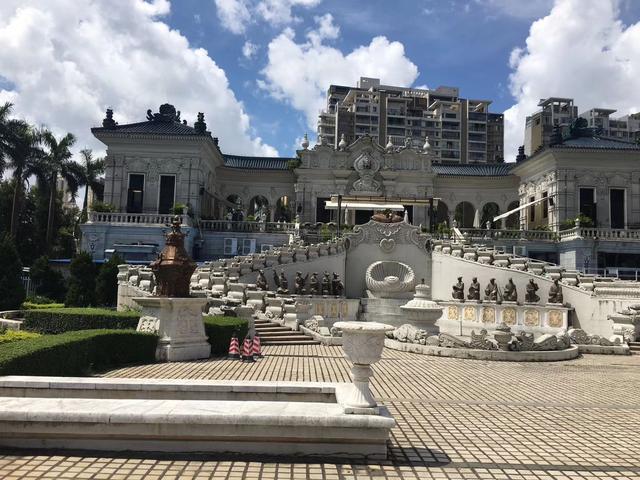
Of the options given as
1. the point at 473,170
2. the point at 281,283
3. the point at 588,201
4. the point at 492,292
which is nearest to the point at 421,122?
the point at 473,170

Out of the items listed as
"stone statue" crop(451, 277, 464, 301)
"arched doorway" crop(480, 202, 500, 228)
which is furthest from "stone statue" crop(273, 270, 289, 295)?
"arched doorway" crop(480, 202, 500, 228)

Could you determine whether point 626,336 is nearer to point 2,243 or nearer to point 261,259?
point 261,259

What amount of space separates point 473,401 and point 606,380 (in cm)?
537

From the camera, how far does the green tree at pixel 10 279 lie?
23094 mm

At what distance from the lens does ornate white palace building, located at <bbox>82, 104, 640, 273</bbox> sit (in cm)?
3622

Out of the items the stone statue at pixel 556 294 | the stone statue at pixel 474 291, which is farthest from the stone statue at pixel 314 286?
the stone statue at pixel 556 294

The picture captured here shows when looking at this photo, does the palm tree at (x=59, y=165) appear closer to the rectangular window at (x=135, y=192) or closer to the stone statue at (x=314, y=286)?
the rectangular window at (x=135, y=192)

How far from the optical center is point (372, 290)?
29.7 m

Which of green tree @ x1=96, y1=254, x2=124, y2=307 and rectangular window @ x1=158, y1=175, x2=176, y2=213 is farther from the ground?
rectangular window @ x1=158, y1=175, x2=176, y2=213

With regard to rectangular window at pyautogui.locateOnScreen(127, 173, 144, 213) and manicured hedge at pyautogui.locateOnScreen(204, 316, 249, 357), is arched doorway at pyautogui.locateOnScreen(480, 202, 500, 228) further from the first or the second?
manicured hedge at pyautogui.locateOnScreen(204, 316, 249, 357)

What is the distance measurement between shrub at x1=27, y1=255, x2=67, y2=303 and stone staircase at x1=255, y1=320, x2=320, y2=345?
15351 millimetres

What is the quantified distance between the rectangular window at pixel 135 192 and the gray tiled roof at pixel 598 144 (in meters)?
31.6

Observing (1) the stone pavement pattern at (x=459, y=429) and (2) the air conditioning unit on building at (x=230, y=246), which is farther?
(2) the air conditioning unit on building at (x=230, y=246)

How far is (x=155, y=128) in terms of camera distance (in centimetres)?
4044
